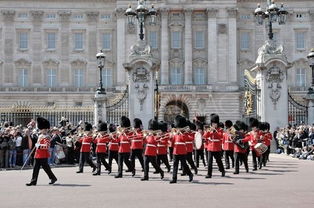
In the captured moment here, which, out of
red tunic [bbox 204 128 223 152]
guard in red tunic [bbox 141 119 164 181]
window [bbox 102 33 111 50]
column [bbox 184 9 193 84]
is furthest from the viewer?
window [bbox 102 33 111 50]

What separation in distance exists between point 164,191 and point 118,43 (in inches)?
1795

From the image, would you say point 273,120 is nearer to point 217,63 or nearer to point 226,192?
point 226,192

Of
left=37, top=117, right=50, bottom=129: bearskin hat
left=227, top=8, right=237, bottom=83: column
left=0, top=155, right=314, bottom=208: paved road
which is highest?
left=227, top=8, right=237, bottom=83: column

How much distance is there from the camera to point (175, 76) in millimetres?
59469

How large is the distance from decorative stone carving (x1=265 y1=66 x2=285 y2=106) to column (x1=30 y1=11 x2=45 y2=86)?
37.0 meters

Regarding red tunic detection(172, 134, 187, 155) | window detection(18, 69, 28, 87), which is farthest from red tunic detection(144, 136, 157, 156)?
window detection(18, 69, 28, 87)

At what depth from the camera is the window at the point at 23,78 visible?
5903 cm

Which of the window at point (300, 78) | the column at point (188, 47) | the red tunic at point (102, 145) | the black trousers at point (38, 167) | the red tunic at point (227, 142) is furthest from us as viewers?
the window at point (300, 78)

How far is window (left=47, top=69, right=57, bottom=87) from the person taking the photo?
5931 centimetres

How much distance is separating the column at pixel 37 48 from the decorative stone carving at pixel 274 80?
36957mm

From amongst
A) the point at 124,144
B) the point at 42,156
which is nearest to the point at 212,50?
the point at 124,144

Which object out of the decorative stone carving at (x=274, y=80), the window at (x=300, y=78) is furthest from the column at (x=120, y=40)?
the decorative stone carving at (x=274, y=80)

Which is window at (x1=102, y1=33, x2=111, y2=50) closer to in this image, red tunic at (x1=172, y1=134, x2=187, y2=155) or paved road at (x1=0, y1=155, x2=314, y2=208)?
paved road at (x1=0, y1=155, x2=314, y2=208)

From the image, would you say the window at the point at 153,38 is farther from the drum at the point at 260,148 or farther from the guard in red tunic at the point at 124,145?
the guard in red tunic at the point at 124,145
